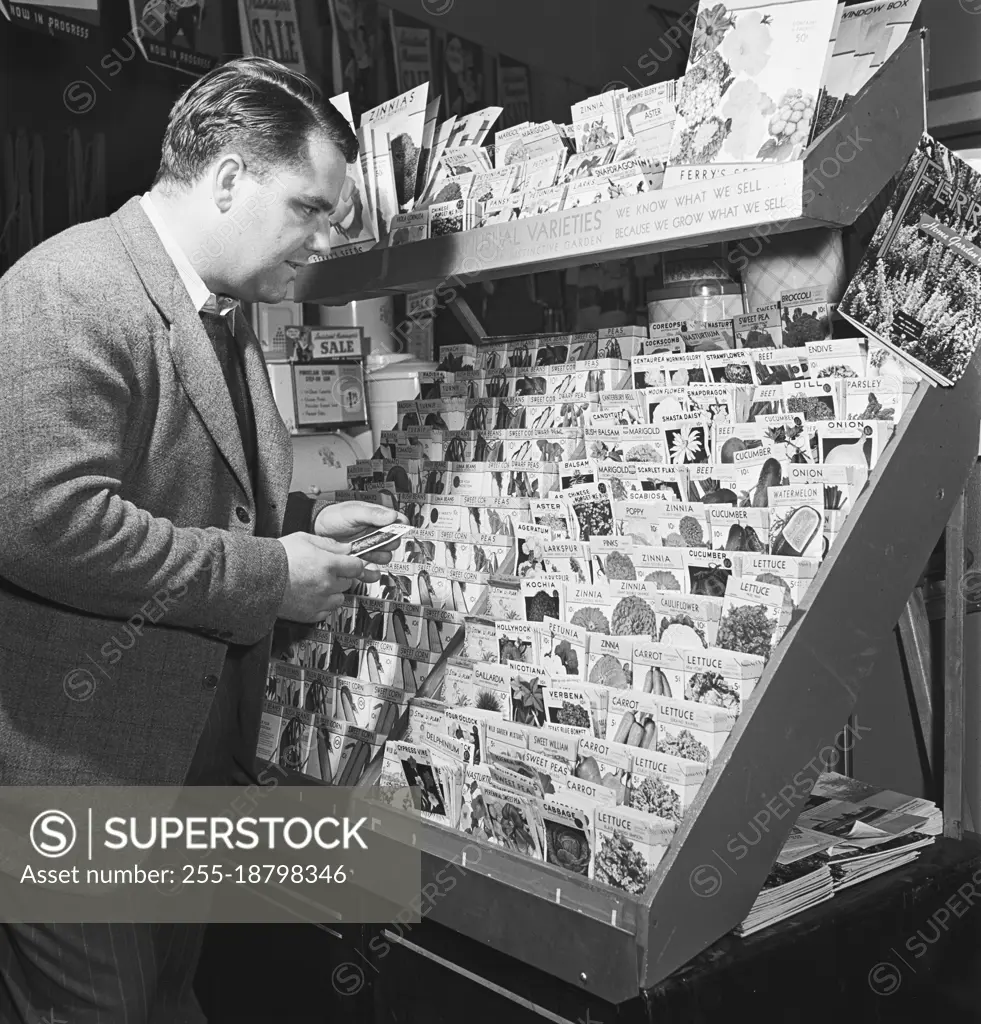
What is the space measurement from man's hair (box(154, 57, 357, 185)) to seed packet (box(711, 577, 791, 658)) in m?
1.00

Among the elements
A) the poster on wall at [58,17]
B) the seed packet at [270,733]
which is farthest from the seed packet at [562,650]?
the poster on wall at [58,17]

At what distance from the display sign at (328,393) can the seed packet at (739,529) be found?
6.37 ft

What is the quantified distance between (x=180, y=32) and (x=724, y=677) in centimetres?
334

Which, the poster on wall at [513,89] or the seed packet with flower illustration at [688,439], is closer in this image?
the seed packet with flower illustration at [688,439]

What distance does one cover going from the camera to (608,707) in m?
1.70

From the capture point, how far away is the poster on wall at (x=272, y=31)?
160 inches

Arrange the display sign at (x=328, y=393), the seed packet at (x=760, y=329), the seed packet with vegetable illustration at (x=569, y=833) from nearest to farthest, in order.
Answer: the seed packet with vegetable illustration at (x=569, y=833), the seed packet at (x=760, y=329), the display sign at (x=328, y=393)

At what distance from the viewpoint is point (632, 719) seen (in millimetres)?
1651

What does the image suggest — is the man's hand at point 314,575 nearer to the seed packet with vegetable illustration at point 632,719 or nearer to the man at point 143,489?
the man at point 143,489

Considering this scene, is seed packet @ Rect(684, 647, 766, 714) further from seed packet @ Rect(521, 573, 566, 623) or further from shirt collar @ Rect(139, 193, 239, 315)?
shirt collar @ Rect(139, 193, 239, 315)

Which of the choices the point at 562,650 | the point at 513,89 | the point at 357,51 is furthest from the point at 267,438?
the point at 513,89

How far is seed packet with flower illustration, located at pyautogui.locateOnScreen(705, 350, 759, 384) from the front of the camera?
1.94 m

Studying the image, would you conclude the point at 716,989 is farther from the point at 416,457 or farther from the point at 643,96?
the point at 643,96

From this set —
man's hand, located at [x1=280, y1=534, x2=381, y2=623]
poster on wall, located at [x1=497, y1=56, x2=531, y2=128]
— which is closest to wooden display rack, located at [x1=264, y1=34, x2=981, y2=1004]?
man's hand, located at [x1=280, y1=534, x2=381, y2=623]
